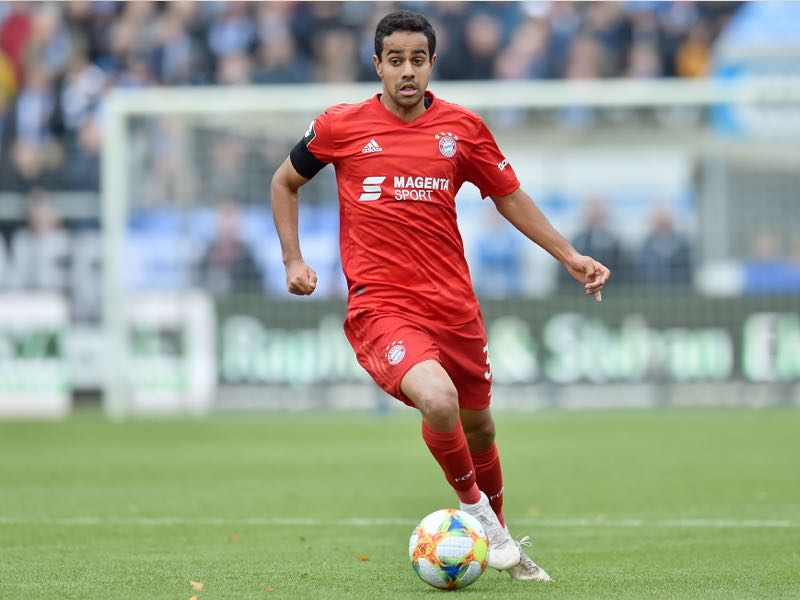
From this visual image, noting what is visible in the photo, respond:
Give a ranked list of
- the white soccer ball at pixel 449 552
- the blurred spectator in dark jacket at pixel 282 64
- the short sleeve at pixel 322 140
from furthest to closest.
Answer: the blurred spectator in dark jacket at pixel 282 64 → the short sleeve at pixel 322 140 → the white soccer ball at pixel 449 552

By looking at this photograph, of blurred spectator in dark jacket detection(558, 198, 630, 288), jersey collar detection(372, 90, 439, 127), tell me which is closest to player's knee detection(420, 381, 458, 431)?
jersey collar detection(372, 90, 439, 127)

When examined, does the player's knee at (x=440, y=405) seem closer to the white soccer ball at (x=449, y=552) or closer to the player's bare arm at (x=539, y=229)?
the white soccer ball at (x=449, y=552)

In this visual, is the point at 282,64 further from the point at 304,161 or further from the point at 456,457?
the point at 456,457

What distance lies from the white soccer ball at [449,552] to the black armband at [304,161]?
166cm

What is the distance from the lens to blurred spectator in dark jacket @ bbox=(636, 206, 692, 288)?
→ 17.9 meters

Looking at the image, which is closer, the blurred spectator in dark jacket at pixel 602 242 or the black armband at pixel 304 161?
the black armband at pixel 304 161

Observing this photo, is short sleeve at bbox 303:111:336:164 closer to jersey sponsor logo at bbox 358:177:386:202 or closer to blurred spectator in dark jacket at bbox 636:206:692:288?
jersey sponsor logo at bbox 358:177:386:202

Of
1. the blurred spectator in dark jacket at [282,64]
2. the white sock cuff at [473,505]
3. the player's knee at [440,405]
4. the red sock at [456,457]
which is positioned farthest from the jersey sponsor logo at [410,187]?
the blurred spectator in dark jacket at [282,64]

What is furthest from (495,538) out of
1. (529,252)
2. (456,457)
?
(529,252)

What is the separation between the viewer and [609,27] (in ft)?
68.5

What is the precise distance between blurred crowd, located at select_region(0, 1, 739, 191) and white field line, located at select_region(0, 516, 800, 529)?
12159 mm

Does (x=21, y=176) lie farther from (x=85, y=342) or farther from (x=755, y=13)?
(x=755, y=13)

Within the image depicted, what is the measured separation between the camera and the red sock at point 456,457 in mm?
6082

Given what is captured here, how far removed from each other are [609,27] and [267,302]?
6634mm
